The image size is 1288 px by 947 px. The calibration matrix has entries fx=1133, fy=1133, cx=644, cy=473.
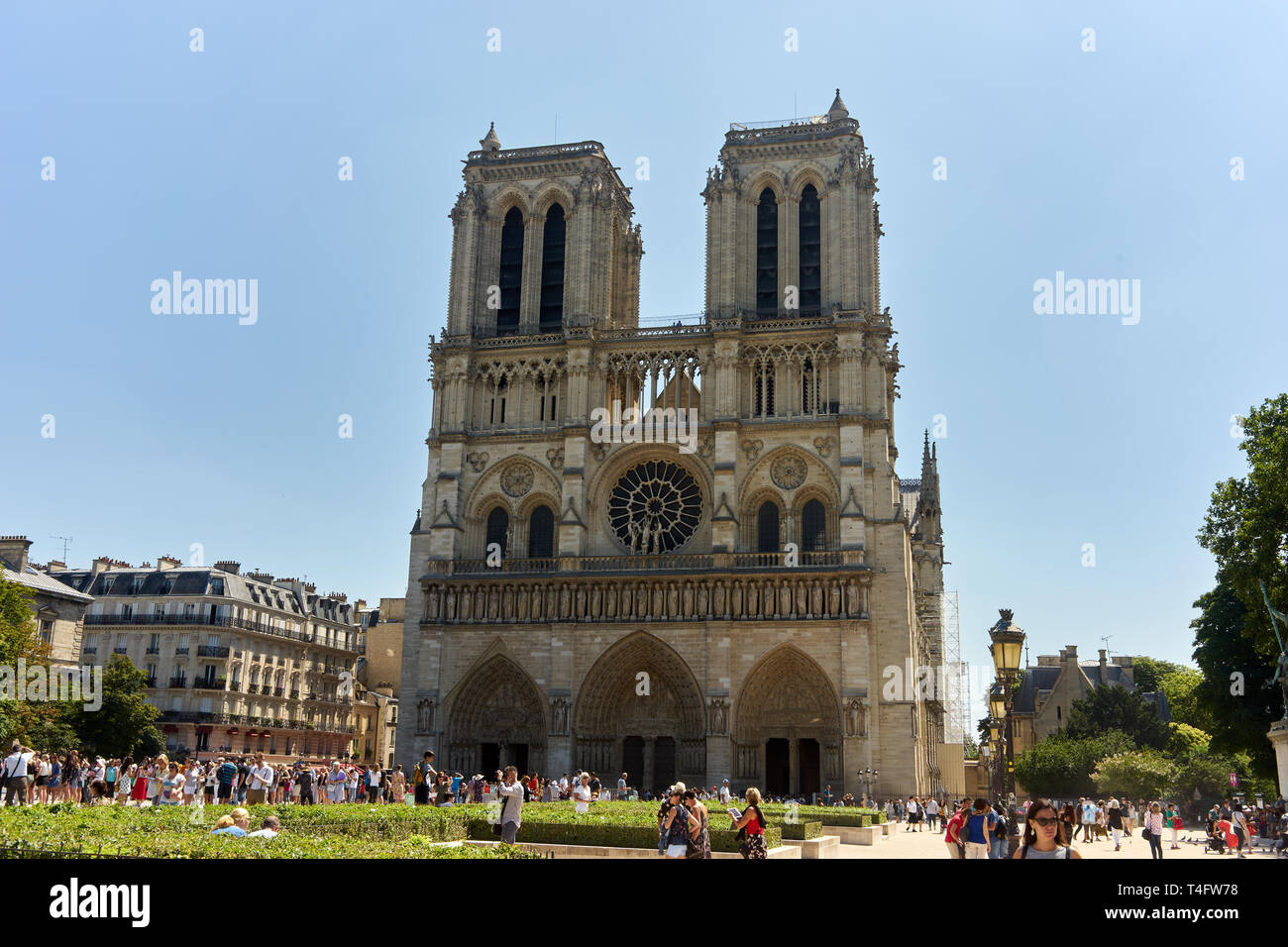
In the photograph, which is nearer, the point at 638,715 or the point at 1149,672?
the point at 638,715

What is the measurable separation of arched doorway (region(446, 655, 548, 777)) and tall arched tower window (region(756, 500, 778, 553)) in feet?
32.9

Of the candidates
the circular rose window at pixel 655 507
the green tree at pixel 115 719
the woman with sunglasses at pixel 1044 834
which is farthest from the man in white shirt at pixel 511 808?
the green tree at pixel 115 719

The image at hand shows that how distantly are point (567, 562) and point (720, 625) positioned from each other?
634 cm

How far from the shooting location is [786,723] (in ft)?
132

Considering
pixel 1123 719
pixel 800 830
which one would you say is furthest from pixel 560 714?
pixel 1123 719

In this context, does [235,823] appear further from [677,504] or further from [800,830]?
[677,504]

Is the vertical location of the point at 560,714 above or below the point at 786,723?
above

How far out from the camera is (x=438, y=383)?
46.2 metres

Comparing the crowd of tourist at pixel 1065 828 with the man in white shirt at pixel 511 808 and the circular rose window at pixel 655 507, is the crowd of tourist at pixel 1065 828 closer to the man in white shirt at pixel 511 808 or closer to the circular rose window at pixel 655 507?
the man in white shirt at pixel 511 808

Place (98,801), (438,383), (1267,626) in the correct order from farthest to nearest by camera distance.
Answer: (438,383) < (1267,626) < (98,801)

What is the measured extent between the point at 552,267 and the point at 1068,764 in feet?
108

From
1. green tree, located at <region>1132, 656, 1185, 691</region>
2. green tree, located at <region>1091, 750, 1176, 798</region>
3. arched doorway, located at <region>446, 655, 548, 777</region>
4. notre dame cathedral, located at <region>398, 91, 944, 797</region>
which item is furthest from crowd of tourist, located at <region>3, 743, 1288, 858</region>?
green tree, located at <region>1132, 656, 1185, 691</region>
